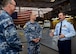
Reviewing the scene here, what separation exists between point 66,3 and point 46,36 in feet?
17.1

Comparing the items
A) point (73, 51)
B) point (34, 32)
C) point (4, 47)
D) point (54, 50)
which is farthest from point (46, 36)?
point (4, 47)

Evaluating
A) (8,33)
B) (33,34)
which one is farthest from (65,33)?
(8,33)

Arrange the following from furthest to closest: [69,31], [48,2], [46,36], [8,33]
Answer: [46,36] < [48,2] < [69,31] < [8,33]

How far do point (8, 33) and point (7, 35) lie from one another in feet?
0.10

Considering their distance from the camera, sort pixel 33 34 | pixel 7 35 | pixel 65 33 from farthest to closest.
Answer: pixel 33 34
pixel 65 33
pixel 7 35

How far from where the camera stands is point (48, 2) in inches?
249

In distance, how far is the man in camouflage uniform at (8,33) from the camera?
291cm

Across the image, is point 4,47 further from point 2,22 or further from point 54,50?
point 54,50

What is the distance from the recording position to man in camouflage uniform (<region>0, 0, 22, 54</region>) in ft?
9.54

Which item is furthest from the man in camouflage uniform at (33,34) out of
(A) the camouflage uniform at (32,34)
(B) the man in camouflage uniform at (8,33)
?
(B) the man in camouflage uniform at (8,33)

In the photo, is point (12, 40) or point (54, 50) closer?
point (12, 40)

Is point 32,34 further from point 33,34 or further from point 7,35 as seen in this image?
point 7,35

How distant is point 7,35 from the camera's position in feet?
9.50

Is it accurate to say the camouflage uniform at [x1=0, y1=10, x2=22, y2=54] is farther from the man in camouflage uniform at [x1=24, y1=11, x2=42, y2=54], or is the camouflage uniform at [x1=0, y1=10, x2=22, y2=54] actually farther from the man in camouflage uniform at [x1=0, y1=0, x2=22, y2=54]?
the man in camouflage uniform at [x1=24, y1=11, x2=42, y2=54]
